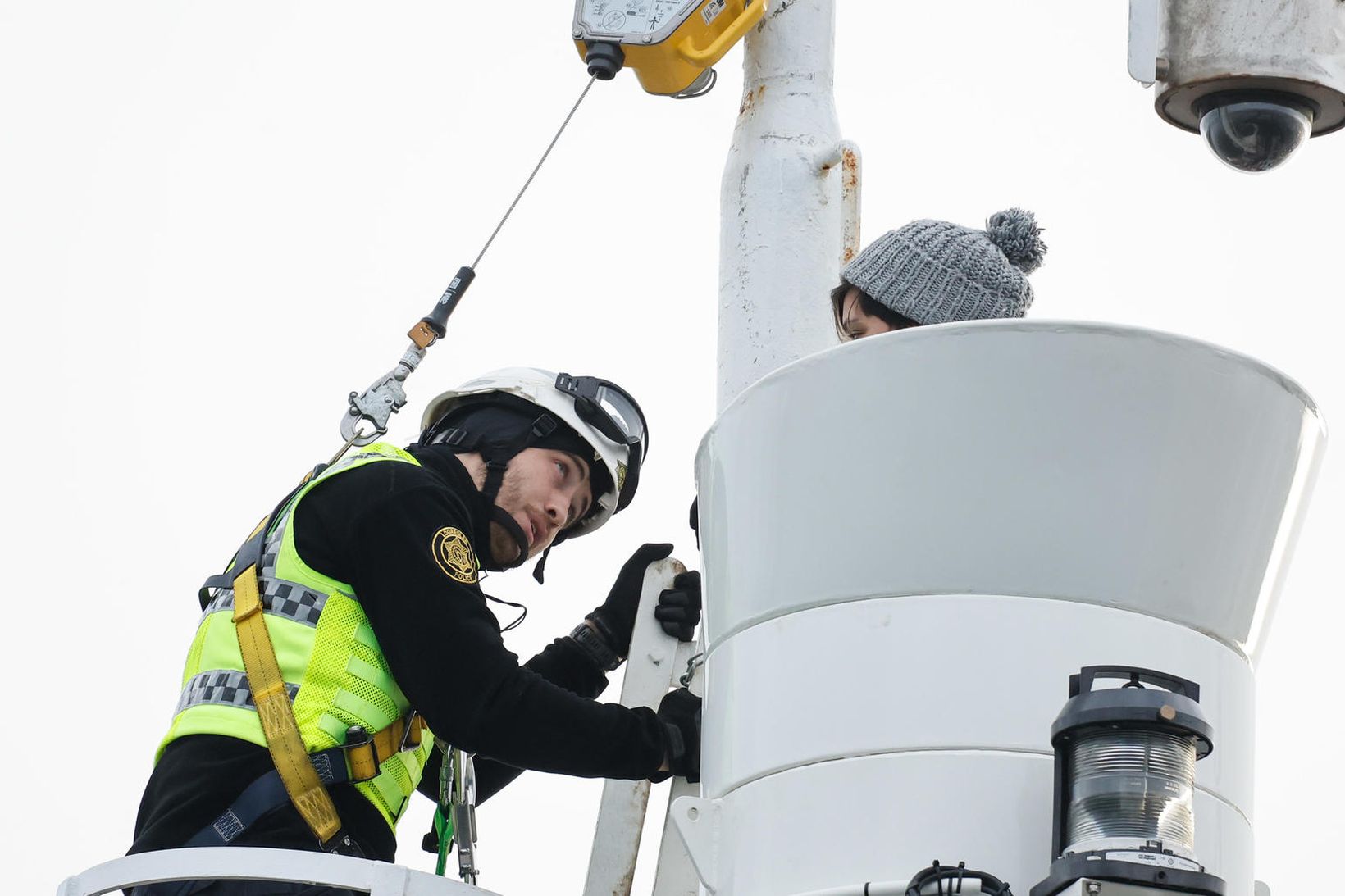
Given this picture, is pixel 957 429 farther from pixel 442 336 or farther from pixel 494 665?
pixel 442 336

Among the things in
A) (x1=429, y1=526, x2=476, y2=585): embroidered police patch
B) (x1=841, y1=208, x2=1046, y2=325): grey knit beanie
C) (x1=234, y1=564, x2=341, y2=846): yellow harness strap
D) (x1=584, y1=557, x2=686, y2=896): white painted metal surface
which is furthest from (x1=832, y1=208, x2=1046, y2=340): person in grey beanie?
(x1=234, y1=564, x2=341, y2=846): yellow harness strap

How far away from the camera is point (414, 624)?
4.98 m

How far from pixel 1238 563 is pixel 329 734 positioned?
7.18 ft

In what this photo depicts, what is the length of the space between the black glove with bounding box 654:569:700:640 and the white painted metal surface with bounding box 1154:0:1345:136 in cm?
192

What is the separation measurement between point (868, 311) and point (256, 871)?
2.19 meters

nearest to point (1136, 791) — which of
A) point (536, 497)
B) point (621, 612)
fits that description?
point (536, 497)

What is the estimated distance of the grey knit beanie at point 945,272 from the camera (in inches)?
209

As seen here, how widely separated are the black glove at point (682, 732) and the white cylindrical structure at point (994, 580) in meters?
0.61

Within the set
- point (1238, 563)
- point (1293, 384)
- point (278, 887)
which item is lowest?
point (278, 887)

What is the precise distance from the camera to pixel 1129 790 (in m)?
3.63

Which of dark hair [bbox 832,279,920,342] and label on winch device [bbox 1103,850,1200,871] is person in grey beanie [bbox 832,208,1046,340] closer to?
dark hair [bbox 832,279,920,342]

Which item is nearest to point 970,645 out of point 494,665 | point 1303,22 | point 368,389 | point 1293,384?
point 1293,384

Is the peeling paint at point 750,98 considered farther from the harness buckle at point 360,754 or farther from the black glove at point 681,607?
the harness buckle at point 360,754

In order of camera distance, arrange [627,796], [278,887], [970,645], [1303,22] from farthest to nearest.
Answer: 1. [627,796]
2. [1303,22]
3. [278,887]
4. [970,645]
